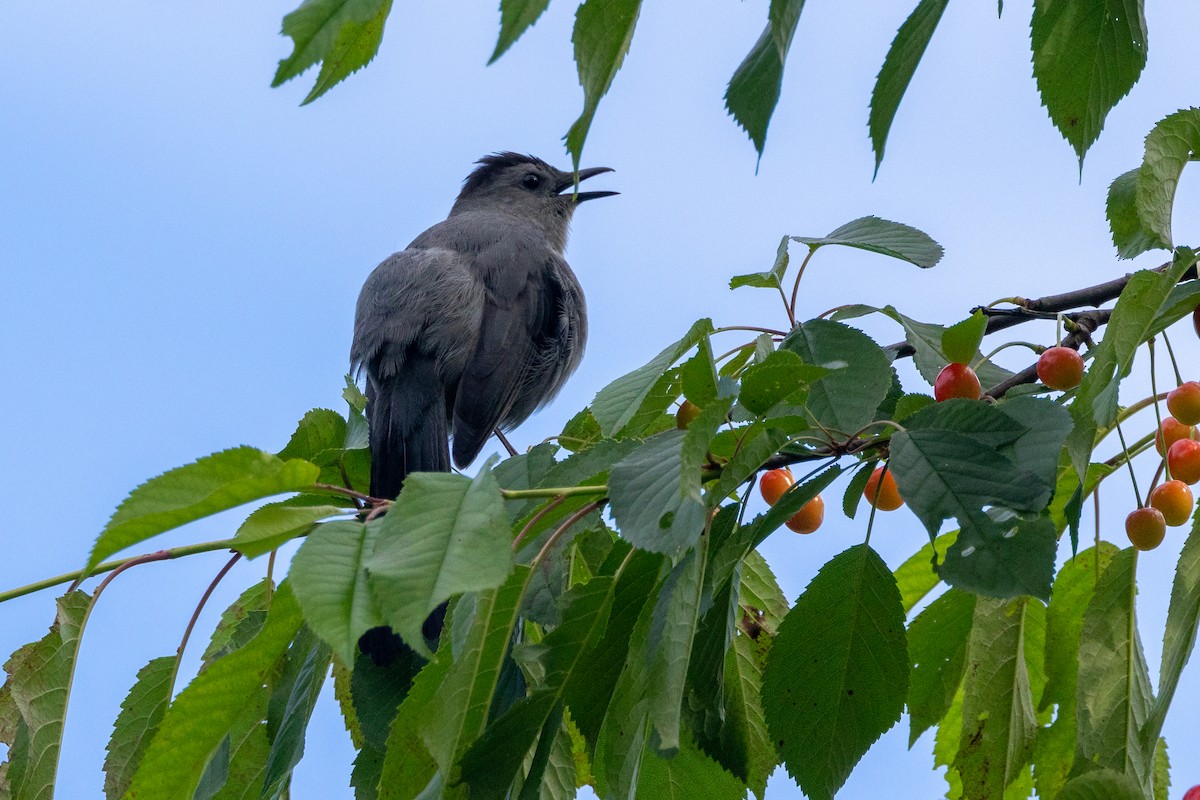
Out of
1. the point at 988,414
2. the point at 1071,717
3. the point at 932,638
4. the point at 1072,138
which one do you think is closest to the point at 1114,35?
the point at 1072,138

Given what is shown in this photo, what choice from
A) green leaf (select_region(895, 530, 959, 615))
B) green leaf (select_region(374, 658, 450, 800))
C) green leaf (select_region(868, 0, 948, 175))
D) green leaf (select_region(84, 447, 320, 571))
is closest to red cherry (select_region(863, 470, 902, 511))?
green leaf (select_region(895, 530, 959, 615))

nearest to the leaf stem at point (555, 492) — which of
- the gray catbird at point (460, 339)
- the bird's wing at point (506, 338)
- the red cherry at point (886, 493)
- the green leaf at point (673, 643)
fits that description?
the green leaf at point (673, 643)

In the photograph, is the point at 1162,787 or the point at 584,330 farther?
the point at 584,330

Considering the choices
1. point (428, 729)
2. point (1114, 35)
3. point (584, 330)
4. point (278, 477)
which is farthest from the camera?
point (584, 330)

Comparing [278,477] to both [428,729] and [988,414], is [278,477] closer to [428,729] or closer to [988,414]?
[428,729]

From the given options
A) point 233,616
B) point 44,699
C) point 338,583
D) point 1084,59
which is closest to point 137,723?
point 44,699

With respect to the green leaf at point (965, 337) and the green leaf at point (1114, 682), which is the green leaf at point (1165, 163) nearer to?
the green leaf at point (965, 337)

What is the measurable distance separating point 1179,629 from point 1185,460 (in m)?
0.53

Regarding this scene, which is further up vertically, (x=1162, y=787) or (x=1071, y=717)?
(x=1071, y=717)

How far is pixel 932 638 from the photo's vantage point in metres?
1.95

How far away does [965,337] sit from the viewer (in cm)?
175

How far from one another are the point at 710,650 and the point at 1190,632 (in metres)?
0.60

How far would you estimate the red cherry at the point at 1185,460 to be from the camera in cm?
200

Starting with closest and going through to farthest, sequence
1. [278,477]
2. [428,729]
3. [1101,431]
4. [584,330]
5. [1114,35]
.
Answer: [278,477], [428,729], [1114,35], [1101,431], [584,330]
